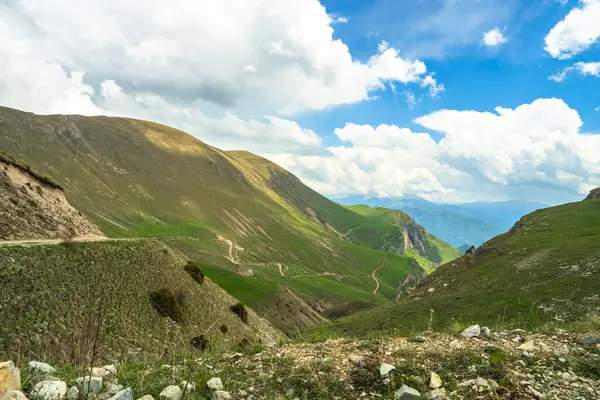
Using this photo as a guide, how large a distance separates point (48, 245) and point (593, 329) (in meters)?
43.7

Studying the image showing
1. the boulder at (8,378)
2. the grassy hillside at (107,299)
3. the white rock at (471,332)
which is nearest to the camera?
the boulder at (8,378)

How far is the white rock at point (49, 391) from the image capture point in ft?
19.5

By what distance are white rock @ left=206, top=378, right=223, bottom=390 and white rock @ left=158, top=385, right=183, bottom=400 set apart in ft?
3.54

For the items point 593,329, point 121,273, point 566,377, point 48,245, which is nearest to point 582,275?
point 593,329

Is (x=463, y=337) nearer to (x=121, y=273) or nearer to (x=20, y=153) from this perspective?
(x=121, y=273)

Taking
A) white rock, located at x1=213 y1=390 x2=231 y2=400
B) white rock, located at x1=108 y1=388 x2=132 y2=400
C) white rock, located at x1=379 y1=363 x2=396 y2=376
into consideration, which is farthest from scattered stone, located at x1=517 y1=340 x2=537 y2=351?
white rock, located at x1=108 y1=388 x2=132 y2=400

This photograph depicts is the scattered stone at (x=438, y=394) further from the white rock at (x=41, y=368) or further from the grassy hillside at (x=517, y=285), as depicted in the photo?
the grassy hillside at (x=517, y=285)

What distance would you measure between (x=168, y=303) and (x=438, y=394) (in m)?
39.4

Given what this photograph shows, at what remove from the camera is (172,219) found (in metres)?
197

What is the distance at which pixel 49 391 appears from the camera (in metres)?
6.10

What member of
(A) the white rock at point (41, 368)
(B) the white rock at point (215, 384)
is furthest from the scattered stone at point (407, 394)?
(A) the white rock at point (41, 368)

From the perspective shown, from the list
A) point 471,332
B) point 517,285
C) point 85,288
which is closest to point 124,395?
point 471,332

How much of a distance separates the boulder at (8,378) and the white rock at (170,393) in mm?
2318

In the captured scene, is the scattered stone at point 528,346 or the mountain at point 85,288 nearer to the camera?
the scattered stone at point 528,346
